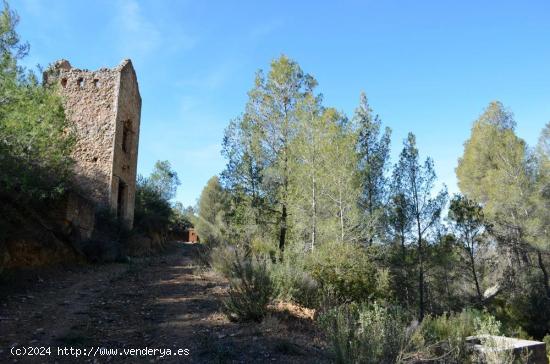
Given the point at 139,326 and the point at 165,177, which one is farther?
the point at 165,177

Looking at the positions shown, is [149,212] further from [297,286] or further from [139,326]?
[139,326]

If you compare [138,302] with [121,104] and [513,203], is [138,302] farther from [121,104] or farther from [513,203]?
[513,203]

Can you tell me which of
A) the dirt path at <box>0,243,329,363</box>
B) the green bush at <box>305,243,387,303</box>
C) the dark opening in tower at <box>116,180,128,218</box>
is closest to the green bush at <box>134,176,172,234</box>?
the dark opening in tower at <box>116,180,128,218</box>

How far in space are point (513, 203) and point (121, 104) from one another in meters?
18.6

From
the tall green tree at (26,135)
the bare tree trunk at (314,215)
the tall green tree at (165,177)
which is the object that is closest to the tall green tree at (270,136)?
the bare tree trunk at (314,215)

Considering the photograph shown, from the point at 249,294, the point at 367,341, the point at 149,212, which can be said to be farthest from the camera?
the point at 149,212

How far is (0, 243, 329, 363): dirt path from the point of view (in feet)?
13.6

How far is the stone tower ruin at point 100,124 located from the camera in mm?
14992

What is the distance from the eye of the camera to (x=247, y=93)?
16.1 m

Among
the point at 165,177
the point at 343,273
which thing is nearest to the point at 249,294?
the point at 343,273

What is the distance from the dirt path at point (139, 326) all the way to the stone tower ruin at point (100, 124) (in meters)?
7.57

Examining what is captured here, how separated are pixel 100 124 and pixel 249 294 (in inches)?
490

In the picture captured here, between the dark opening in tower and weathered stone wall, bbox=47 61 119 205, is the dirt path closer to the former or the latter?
weathered stone wall, bbox=47 61 119 205

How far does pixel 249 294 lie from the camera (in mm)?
5641
